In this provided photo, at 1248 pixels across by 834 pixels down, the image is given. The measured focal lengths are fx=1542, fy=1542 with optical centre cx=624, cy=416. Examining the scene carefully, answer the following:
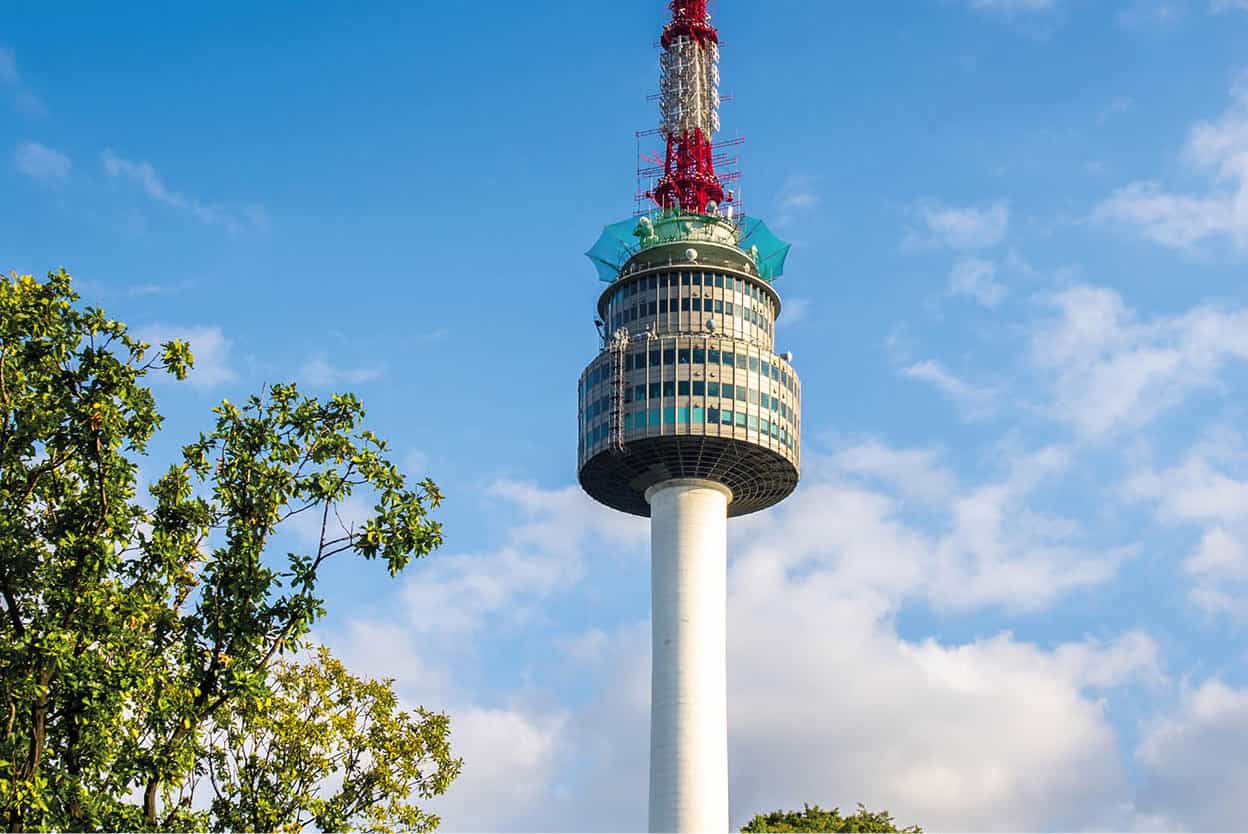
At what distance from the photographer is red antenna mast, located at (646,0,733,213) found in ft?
520

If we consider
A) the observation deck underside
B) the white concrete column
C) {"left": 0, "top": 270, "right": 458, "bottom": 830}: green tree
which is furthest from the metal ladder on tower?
{"left": 0, "top": 270, "right": 458, "bottom": 830}: green tree

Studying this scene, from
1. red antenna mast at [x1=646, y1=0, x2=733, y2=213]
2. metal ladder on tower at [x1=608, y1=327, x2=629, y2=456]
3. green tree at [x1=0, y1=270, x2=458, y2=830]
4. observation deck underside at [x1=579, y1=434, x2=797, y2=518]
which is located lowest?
green tree at [x1=0, y1=270, x2=458, y2=830]

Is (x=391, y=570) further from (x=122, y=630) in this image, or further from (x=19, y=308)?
(x=19, y=308)

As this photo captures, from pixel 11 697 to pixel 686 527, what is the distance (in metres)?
111

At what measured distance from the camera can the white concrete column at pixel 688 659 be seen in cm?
13350

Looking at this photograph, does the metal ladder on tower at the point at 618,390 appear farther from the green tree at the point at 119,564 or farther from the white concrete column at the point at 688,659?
the green tree at the point at 119,564

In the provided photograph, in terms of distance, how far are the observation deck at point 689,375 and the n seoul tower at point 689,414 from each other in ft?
0.52

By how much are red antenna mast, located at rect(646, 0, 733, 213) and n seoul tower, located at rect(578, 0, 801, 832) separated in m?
0.18

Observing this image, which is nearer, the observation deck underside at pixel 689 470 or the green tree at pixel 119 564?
the green tree at pixel 119 564

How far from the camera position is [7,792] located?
101ft

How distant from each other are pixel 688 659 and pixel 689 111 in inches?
2278

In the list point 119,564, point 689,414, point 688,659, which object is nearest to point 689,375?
point 689,414

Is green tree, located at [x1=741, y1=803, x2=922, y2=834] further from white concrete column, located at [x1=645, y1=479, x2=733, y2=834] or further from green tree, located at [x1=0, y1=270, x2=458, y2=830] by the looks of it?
green tree, located at [x1=0, y1=270, x2=458, y2=830]

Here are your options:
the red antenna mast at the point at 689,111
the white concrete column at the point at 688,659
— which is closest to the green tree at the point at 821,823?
the white concrete column at the point at 688,659
